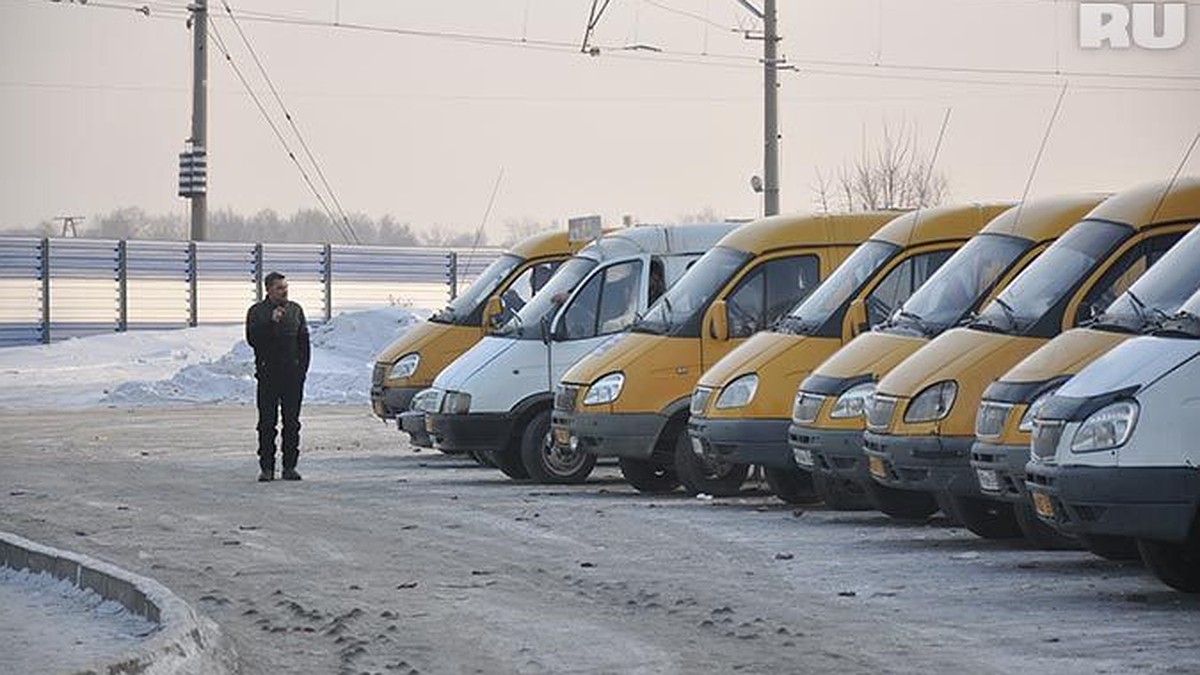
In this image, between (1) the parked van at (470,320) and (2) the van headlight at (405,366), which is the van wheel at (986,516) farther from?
(2) the van headlight at (405,366)

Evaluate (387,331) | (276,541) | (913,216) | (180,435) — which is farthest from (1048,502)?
(387,331)

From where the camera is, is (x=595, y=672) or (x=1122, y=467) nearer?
(x=595, y=672)

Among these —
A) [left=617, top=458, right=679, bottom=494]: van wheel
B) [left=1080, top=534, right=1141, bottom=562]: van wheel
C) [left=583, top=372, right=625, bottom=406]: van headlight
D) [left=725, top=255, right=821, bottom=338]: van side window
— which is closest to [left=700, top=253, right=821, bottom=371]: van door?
[left=725, top=255, right=821, bottom=338]: van side window

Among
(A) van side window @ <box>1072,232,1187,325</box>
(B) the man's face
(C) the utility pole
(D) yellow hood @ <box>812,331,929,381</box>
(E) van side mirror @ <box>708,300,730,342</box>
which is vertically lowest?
(D) yellow hood @ <box>812,331,929,381</box>

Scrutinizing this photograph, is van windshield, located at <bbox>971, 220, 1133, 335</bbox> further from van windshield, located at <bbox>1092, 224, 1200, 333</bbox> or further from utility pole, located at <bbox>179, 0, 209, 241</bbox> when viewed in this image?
utility pole, located at <bbox>179, 0, 209, 241</bbox>

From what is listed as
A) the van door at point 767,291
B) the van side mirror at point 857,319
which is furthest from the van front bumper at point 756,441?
the van door at point 767,291

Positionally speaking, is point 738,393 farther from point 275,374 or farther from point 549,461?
point 275,374

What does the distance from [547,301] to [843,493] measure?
559 centimetres

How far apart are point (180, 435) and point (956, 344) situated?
1647cm

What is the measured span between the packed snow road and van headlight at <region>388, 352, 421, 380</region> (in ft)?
10.8

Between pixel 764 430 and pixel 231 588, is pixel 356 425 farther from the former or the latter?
pixel 231 588

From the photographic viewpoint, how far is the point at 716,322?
2139cm

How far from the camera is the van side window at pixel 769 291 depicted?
2167 centimetres

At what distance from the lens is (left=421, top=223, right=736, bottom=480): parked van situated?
76.7 ft
